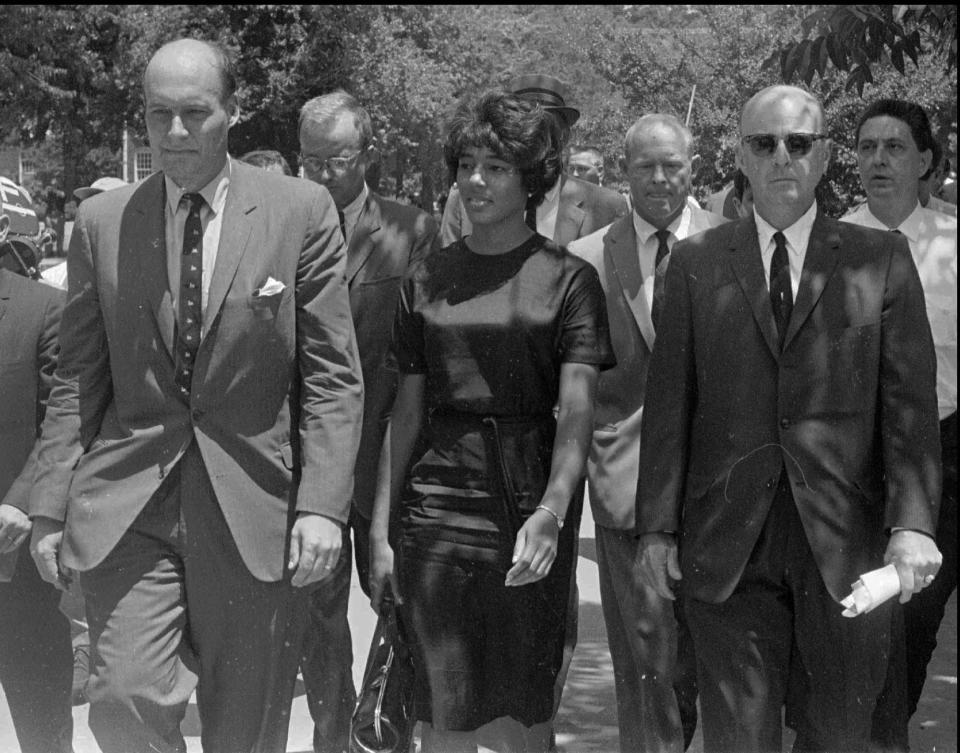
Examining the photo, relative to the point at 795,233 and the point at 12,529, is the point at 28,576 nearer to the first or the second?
the point at 12,529

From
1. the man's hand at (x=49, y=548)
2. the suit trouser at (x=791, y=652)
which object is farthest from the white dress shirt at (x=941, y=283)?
Result: the man's hand at (x=49, y=548)

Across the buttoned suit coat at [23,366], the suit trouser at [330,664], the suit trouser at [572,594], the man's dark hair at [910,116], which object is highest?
the man's dark hair at [910,116]

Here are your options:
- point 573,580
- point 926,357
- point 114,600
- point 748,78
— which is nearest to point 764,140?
point 926,357

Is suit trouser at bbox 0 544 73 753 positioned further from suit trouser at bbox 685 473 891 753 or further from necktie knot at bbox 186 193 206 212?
suit trouser at bbox 685 473 891 753

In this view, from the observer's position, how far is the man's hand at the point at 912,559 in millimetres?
3906

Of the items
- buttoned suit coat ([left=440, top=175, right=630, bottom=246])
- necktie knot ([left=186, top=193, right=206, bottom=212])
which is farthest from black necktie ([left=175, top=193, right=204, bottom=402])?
buttoned suit coat ([left=440, top=175, right=630, bottom=246])

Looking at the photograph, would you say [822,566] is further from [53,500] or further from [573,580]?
[53,500]

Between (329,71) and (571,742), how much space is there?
28.9 metres

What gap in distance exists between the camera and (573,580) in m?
4.84

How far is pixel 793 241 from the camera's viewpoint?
4.25m

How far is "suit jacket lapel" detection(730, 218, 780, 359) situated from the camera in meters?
4.12

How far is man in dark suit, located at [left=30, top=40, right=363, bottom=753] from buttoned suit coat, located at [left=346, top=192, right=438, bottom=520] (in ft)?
3.81

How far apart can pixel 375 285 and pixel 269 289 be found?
1523 millimetres

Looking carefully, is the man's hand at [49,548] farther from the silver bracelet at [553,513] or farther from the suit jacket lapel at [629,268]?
the suit jacket lapel at [629,268]
